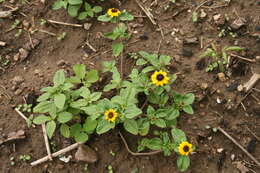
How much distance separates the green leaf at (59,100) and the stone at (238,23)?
73.8 inches

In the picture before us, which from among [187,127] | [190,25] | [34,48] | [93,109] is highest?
[190,25]

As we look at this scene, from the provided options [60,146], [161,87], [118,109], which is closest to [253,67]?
[161,87]

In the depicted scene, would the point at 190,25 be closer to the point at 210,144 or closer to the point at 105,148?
the point at 210,144

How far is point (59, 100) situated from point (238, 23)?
6.46ft

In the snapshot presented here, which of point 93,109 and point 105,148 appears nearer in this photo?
point 93,109

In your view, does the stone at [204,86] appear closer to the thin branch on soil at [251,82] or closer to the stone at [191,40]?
the thin branch on soil at [251,82]

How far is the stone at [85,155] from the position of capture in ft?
8.28

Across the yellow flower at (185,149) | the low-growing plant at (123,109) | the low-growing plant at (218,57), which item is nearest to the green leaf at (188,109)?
the low-growing plant at (123,109)

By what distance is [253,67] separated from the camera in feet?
9.21

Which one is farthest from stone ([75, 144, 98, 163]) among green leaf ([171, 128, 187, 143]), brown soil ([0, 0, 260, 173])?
green leaf ([171, 128, 187, 143])

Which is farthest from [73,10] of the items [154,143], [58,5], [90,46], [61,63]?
[154,143]

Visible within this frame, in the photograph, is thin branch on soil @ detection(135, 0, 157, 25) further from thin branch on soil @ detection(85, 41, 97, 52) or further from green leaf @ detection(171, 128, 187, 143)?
Answer: green leaf @ detection(171, 128, 187, 143)

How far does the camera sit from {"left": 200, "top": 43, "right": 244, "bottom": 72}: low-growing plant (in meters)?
2.80

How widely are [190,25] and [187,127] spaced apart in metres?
1.17
